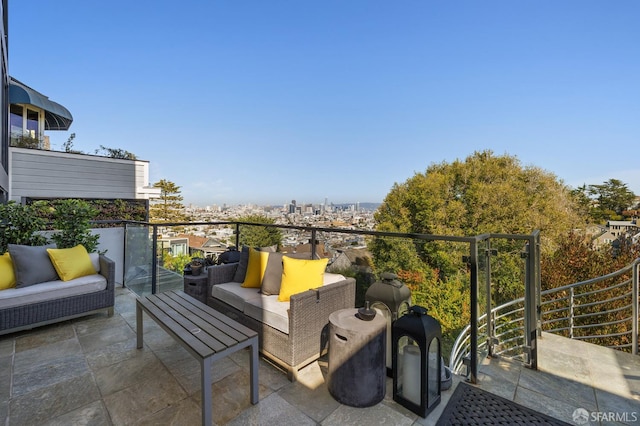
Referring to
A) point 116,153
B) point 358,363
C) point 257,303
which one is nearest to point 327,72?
point 116,153

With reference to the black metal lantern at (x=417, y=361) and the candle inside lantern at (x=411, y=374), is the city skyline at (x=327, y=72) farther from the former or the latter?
the candle inside lantern at (x=411, y=374)

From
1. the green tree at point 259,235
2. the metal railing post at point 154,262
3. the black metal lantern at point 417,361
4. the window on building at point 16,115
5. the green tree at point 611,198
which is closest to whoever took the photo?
the black metal lantern at point 417,361

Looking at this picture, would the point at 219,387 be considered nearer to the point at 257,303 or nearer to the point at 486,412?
the point at 257,303

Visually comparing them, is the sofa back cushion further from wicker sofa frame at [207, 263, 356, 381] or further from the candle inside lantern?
the candle inside lantern

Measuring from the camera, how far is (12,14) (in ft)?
23.6

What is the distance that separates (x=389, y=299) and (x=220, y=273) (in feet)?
6.55

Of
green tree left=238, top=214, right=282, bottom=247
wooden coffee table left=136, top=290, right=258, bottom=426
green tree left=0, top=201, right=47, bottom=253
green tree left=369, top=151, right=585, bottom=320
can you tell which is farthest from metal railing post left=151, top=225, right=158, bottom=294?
green tree left=369, top=151, right=585, bottom=320

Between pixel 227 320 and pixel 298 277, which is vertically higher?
pixel 298 277

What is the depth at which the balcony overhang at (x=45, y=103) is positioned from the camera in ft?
26.3

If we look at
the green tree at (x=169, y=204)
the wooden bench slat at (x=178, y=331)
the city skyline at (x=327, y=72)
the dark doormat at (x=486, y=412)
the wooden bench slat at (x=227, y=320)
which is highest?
the city skyline at (x=327, y=72)

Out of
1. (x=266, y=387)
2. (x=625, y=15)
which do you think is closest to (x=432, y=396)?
(x=266, y=387)

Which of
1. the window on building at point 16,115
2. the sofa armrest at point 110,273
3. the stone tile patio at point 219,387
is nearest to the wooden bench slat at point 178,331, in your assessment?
the stone tile patio at point 219,387

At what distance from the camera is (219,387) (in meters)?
2.03

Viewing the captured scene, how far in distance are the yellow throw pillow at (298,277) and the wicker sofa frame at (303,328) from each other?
0.22 metres
